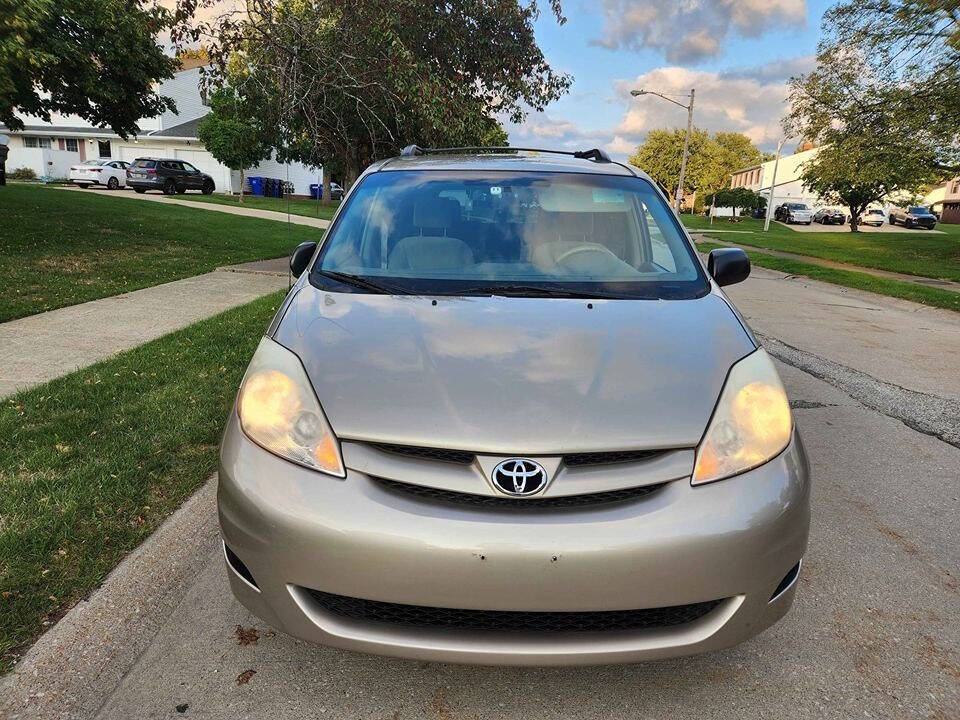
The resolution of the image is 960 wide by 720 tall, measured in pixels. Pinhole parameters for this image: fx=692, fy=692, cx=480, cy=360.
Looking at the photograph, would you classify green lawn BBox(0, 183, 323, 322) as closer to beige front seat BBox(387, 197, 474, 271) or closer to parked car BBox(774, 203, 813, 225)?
beige front seat BBox(387, 197, 474, 271)

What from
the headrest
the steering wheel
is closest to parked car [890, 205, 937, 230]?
→ the steering wheel

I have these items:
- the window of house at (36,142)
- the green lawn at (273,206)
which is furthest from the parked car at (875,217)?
the window of house at (36,142)

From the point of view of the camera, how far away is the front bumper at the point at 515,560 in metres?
1.79

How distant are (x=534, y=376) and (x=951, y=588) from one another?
6.89 ft

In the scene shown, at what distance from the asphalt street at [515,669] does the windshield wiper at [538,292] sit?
→ 136 cm

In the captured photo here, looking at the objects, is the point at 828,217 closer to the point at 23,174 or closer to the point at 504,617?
the point at 23,174

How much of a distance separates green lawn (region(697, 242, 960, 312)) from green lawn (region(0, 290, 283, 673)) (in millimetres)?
10712

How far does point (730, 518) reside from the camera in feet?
6.19

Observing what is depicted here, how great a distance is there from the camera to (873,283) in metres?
13.4

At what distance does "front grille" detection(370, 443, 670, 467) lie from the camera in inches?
75.7

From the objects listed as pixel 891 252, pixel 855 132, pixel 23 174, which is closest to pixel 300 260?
pixel 855 132

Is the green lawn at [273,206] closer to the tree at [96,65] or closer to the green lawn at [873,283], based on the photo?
the tree at [96,65]

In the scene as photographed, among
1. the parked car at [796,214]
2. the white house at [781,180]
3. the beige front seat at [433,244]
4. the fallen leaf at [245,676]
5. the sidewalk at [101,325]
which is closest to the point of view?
the fallen leaf at [245,676]

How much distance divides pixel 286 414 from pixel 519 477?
75cm
